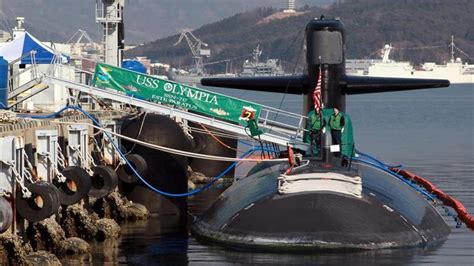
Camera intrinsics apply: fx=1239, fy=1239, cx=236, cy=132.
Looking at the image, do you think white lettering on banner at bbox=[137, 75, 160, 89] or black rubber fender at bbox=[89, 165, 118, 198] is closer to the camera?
black rubber fender at bbox=[89, 165, 118, 198]

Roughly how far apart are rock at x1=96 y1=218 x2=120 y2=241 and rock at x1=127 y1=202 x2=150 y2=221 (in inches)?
80.8

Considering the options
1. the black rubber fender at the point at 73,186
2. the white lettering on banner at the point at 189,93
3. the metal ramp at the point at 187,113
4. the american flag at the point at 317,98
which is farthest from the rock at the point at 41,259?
the white lettering on banner at the point at 189,93

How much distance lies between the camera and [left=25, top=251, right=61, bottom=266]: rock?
19.0 m

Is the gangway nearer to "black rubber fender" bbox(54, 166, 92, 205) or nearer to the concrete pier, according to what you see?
the concrete pier

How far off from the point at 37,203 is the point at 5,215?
6.83 feet

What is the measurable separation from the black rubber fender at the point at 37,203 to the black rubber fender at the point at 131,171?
6.58 metres

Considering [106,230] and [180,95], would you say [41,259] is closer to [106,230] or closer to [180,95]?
[106,230]

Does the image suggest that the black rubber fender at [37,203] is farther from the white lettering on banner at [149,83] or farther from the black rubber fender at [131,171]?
the white lettering on banner at [149,83]

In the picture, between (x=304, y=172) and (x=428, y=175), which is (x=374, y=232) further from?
(x=428, y=175)

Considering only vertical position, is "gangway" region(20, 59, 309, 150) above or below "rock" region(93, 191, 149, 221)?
above

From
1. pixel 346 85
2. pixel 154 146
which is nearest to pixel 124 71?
pixel 154 146

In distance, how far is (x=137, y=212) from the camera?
26656mm

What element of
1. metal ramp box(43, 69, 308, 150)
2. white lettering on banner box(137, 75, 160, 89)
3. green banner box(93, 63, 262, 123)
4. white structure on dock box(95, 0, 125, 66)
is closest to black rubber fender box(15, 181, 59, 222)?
metal ramp box(43, 69, 308, 150)

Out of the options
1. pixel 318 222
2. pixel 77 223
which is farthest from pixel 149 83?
pixel 318 222
